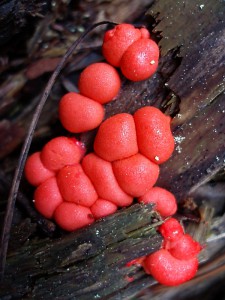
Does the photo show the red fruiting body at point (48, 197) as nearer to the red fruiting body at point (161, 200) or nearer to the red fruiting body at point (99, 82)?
the red fruiting body at point (161, 200)

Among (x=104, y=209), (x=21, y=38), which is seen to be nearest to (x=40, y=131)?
(x=21, y=38)

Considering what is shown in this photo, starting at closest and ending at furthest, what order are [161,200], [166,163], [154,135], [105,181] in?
[154,135], [105,181], [161,200], [166,163]

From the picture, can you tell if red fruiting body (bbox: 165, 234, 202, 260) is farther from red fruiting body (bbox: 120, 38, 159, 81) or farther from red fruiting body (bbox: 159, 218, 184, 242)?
red fruiting body (bbox: 120, 38, 159, 81)

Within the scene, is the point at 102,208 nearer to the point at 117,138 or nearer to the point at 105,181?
the point at 105,181

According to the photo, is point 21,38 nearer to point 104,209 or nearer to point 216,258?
point 104,209

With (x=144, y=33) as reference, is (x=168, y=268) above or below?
below

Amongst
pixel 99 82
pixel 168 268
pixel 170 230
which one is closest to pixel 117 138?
pixel 99 82

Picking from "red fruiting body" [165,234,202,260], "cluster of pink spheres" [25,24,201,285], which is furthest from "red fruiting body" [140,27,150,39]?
"red fruiting body" [165,234,202,260]

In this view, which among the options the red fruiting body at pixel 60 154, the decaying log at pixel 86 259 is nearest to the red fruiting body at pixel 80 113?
the red fruiting body at pixel 60 154
